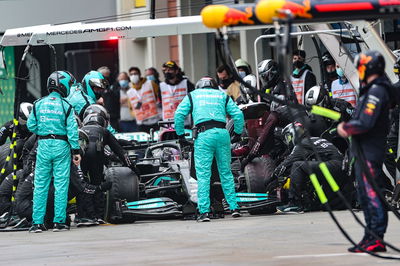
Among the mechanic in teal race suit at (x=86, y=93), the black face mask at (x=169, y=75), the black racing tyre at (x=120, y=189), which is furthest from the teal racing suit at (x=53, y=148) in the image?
the black face mask at (x=169, y=75)

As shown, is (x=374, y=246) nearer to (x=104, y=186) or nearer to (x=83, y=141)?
(x=104, y=186)

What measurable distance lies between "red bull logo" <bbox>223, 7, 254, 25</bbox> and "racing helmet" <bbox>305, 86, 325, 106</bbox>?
6.12 metres

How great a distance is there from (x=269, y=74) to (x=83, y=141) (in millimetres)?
3274

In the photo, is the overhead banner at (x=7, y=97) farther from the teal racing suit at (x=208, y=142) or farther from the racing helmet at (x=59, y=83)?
the teal racing suit at (x=208, y=142)

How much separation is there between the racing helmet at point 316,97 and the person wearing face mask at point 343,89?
140cm

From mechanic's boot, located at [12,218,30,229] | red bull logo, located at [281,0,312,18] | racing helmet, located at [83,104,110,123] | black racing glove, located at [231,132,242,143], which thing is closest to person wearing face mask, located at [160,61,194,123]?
black racing glove, located at [231,132,242,143]

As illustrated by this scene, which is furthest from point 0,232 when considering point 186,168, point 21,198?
point 186,168

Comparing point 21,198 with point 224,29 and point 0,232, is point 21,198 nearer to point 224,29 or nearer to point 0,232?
point 0,232

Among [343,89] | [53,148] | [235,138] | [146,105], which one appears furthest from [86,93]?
[146,105]

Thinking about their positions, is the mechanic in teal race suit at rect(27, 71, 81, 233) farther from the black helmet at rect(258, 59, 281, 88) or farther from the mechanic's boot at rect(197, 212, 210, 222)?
the black helmet at rect(258, 59, 281, 88)

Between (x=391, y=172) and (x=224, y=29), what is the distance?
609cm

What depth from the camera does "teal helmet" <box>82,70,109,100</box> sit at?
18.8 m

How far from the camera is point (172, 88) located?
23.0 metres

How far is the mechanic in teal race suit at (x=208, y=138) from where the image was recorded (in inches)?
635
